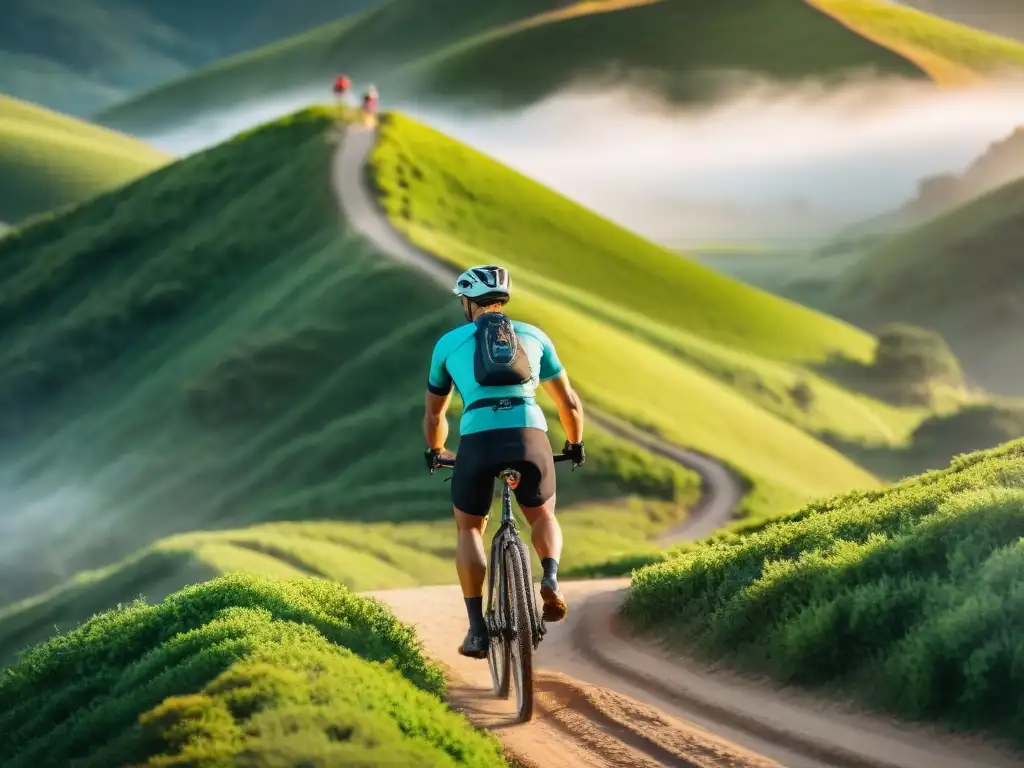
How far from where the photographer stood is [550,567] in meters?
11.0

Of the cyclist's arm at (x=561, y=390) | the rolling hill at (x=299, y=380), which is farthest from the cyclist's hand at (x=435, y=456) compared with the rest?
the rolling hill at (x=299, y=380)

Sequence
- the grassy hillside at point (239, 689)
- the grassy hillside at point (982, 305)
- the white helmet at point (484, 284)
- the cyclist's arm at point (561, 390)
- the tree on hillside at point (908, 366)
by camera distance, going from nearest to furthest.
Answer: the grassy hillside at point (239, 689), the white helmet at point (484, 284), the cyclist's arm at point (561, 390), the tree on hillside at point (908, 366), the grassy hillside at point (982, 305)

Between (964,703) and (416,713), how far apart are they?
159 inches

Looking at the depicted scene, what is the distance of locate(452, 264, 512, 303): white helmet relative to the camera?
1117 centimetres

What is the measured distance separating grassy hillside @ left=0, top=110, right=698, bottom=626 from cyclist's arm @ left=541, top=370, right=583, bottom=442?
2589cm

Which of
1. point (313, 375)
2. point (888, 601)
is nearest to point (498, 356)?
point (888, 601)

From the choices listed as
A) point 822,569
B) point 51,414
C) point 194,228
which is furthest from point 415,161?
point 822,569

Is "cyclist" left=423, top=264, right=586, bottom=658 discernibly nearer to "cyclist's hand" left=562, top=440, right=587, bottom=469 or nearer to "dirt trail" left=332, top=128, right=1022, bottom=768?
"cyclist's hand" left=562, top=440, right=587, bottom=469

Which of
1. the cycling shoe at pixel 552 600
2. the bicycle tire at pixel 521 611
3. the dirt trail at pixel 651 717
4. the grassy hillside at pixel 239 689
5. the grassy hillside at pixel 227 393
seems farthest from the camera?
the grassy hillside at pixel 227 393

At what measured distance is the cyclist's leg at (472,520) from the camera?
35.6 ft

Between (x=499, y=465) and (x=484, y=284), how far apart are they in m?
1.57

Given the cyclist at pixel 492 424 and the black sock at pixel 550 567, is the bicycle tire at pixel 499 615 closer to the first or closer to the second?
the cyclist at pixel 492 424

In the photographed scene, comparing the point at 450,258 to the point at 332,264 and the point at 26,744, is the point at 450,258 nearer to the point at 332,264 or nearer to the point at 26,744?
the point at 332,264

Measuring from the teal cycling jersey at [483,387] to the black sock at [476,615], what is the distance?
5.12 ft
